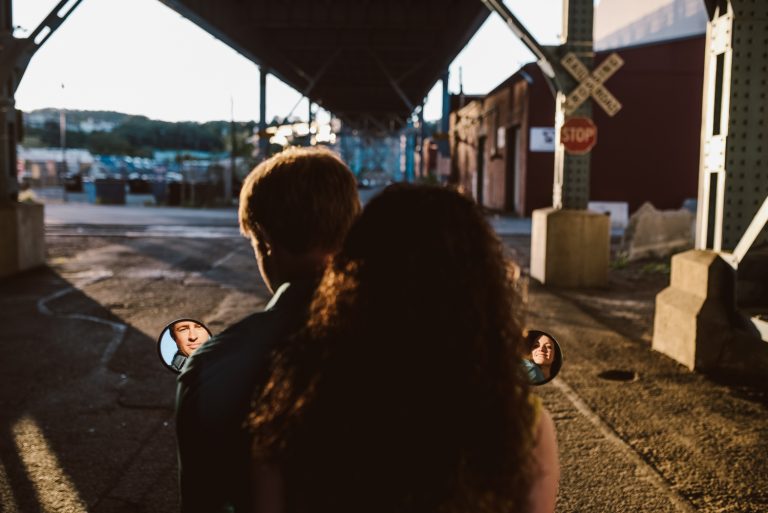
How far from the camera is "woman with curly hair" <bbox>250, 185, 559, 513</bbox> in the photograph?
49.0 inches

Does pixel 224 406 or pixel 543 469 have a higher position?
pixel 224 406

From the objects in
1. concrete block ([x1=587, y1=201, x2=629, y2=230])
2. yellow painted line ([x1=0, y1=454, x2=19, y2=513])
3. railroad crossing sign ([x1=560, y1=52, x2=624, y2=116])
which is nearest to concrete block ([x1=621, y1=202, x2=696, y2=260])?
railroad crossing sign ([x1=560, y1=52, x2=624, y2=116])

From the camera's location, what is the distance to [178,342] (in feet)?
5.55

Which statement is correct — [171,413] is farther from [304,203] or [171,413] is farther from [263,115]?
[263,115]

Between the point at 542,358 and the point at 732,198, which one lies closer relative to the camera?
the point at 542,358

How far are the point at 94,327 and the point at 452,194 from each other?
6.88m

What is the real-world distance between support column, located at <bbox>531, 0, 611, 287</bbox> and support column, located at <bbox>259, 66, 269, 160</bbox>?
57.3ft

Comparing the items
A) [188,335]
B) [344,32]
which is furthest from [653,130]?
[188,335]

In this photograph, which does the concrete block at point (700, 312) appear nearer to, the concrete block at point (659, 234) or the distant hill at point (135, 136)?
the concrete block at point (659, 234)

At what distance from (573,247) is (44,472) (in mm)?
7718

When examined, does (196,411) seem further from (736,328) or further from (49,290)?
(49,290)

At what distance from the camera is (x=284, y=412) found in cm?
129

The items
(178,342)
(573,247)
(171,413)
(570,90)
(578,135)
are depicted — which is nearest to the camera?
(178,342)

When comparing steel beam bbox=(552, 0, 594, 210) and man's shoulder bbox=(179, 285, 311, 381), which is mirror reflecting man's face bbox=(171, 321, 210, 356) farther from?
steel beam bbox=(552, 0, 594, 210)
